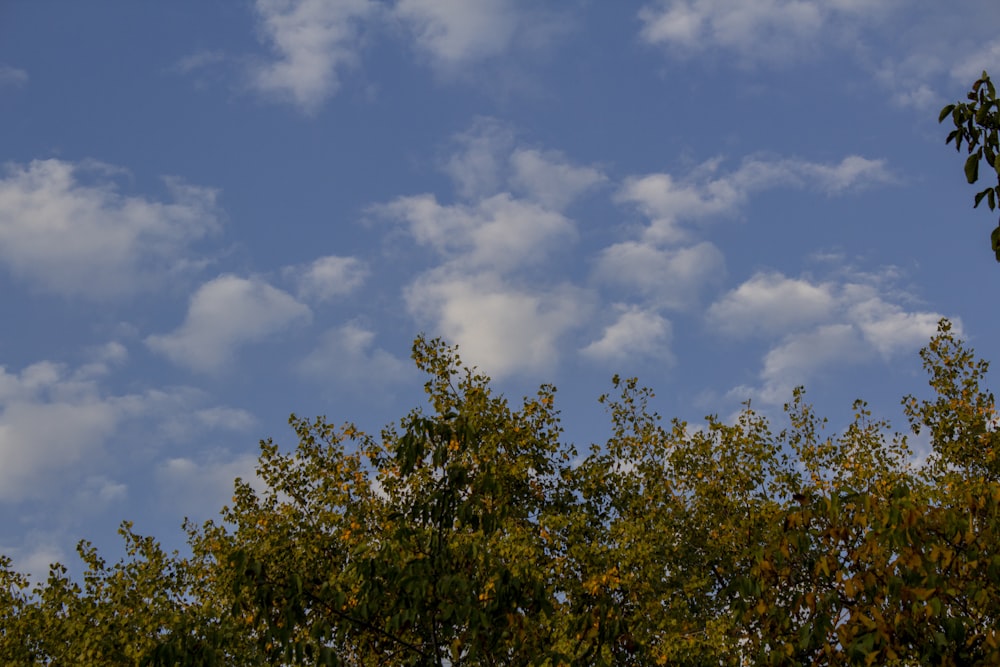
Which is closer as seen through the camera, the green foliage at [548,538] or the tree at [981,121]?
the tree at [981,121]

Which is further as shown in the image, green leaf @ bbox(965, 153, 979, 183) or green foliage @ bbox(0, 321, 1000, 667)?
green foliage @ bbox(0, 321, 1000, 667)

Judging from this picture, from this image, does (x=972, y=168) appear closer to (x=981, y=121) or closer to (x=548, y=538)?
(x=981, y=121)

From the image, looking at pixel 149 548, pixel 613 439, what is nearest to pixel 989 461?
pixel 613 439

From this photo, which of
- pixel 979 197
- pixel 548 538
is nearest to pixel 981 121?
pixel 979 197

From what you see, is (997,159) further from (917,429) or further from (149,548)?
(149,548)

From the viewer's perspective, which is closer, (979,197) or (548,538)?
(979,197)

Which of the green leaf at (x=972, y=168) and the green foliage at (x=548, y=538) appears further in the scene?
the green foliage at (x=548, y=538)

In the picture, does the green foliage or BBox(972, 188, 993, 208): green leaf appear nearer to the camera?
BBox(972, 188, 993, 208): green leaf

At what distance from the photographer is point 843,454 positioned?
2495 cm

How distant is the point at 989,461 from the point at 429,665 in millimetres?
18833

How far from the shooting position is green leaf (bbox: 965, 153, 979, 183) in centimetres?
692

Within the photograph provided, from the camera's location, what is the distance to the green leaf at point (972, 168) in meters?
6.92

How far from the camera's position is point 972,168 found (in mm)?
6953

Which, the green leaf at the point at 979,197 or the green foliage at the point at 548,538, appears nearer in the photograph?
the green leaf at the point at 979,197
